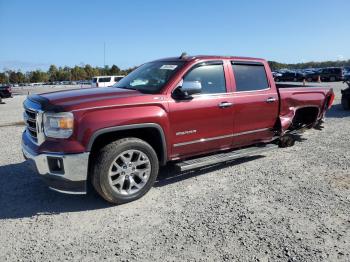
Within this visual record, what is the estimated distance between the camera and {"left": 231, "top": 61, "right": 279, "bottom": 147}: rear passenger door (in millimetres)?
5676

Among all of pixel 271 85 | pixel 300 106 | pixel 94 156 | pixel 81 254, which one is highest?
pixel 271 85

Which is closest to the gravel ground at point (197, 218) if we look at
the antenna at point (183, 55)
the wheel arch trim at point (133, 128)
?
the wheel arch trim at point (133, 128)

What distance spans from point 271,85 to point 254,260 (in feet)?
12.8

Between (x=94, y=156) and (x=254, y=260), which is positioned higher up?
(x=94, y=156)

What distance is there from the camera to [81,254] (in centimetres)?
336

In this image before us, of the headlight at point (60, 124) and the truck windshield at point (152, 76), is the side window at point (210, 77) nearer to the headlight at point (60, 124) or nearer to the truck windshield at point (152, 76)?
the truck windshield at point (152, 76)

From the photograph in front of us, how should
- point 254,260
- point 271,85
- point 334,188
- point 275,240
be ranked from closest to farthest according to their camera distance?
point 254,260
point 275,240
point 334,188
point 271,85

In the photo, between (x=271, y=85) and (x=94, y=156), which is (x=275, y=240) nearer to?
(x=94, y=156)

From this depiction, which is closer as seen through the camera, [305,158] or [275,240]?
[275,240]

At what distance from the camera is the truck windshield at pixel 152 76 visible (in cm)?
507

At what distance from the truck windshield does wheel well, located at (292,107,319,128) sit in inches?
140

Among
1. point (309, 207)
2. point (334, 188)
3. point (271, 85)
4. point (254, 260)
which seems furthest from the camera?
point (271, 85)

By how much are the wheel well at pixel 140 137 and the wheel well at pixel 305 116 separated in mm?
3859

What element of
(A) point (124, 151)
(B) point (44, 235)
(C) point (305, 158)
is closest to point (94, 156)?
(A) point (124, 151)
